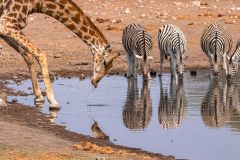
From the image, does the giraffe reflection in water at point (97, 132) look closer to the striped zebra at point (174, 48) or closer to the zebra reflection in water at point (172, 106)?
the zebra reflection in water at point (172, 106)

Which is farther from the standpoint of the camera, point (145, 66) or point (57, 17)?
point (145, 66)

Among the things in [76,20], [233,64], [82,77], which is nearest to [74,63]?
[82,77]

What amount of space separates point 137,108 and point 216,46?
18.2ft

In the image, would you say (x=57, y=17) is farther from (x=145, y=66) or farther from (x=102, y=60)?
(x=145, y=66)

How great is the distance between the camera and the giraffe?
1446 cm

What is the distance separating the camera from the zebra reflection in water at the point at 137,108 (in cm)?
1377

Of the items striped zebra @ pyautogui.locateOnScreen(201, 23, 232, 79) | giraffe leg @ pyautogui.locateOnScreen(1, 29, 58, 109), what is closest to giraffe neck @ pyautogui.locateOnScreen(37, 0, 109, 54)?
giraffe leg @ pyautogui.locateOnScreen(1, 29, 58, 109)

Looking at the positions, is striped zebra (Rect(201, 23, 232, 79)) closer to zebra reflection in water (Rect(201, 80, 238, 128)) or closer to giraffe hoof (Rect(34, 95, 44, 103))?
zebra reflection in water (Rect(201, 80, 238, 128))

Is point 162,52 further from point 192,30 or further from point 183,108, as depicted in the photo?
point 192,30

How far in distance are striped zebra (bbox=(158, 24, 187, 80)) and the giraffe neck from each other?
419cm

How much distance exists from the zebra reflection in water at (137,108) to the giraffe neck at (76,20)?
3.80 feet

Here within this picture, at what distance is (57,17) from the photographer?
49.6 feet

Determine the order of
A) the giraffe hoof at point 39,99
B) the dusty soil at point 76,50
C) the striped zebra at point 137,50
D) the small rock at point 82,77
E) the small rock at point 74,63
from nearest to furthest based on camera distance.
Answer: the dusty soil at point 76,50
the giraffe hoof at point 39,99
the striped zebra at point 137,50
the small rock at point 82,77
the small rock at point 74,63

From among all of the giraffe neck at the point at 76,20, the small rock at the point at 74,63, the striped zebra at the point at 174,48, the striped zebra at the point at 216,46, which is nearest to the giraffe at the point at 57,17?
the giraffe neck at the point at 76,20
